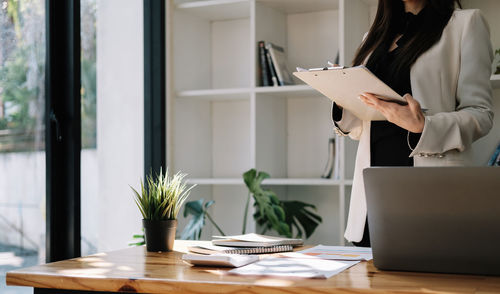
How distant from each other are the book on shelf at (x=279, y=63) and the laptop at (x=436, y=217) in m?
2.17

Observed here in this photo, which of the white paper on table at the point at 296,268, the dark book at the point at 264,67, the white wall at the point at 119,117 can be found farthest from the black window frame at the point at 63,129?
the white paper on table at the point at 296,268

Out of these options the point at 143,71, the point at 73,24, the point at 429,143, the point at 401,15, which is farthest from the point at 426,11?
the point at 143,71

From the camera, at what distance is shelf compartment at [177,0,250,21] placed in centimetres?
341

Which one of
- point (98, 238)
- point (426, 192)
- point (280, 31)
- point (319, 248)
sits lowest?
point (98, 238)

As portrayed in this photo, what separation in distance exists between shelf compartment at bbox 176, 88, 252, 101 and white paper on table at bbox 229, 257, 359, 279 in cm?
200

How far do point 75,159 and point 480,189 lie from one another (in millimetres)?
2030

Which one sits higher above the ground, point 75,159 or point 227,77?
point 227,77

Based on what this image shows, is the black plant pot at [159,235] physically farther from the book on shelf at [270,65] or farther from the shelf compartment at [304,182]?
the book on shelf at [270,65]

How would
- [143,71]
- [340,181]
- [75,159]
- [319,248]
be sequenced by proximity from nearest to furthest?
[319,248], [75,159], [340,181], [143,71]

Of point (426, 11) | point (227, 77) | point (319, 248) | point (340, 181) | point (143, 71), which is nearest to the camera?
point (319, 248)

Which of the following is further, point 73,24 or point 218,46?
point 218,46

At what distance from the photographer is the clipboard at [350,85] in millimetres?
1477

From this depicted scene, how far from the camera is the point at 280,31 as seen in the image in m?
3.54

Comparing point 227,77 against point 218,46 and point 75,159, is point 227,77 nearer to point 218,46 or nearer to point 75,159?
point 218,46
